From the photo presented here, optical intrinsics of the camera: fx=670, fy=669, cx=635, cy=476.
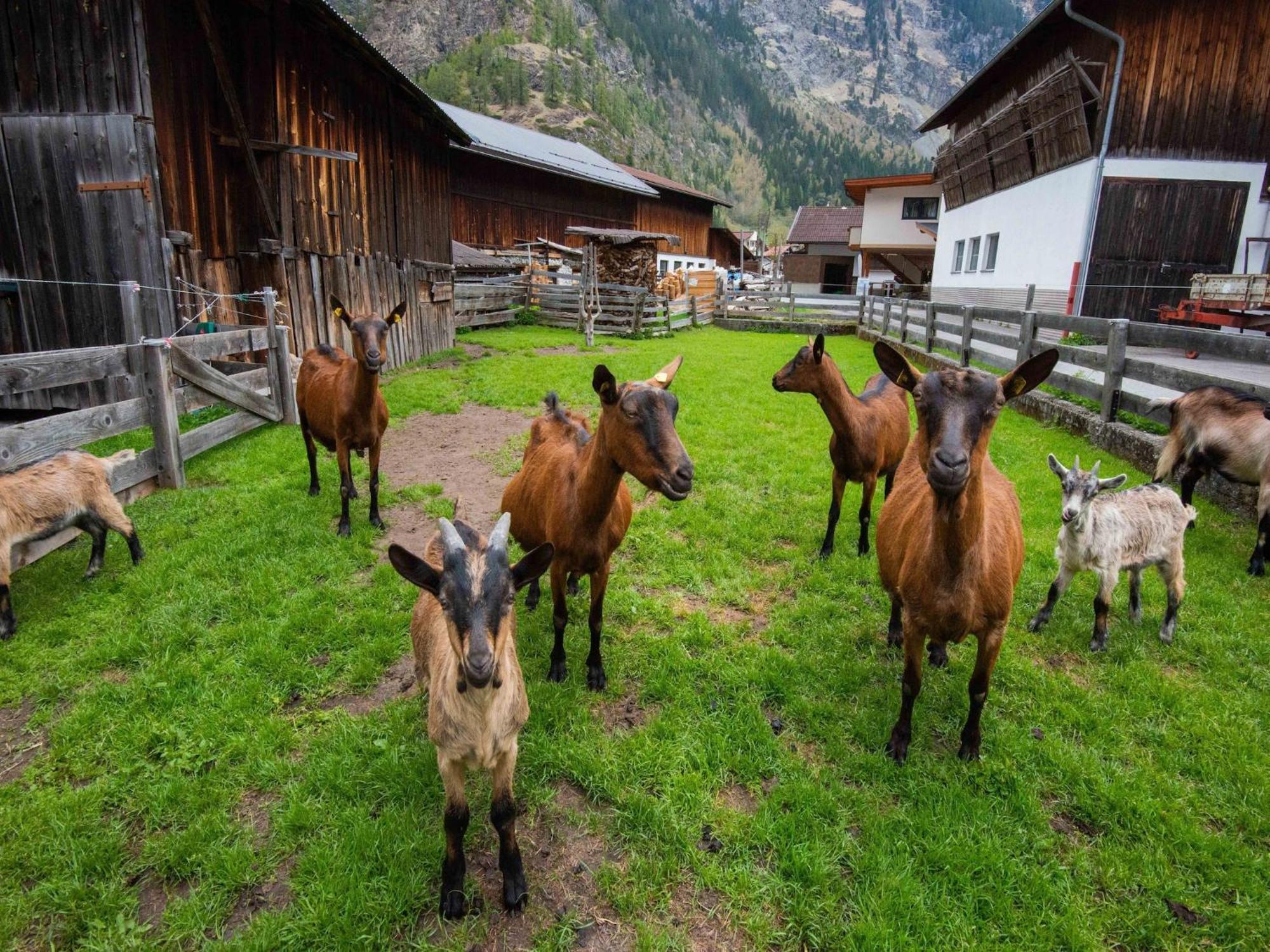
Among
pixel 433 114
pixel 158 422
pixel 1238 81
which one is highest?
pixel 1238 81

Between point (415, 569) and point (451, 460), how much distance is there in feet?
19.2

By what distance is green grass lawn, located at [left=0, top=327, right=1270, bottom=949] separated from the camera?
A: 2566 mm

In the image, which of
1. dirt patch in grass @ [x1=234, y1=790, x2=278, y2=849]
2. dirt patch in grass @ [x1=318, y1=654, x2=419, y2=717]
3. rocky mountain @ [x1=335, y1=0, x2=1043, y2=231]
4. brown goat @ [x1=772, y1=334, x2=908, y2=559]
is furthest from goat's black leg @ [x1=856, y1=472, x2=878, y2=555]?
rocky mountain @ [x1=335, y1=0, x2=1043, y2=231]

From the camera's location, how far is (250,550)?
213 inches

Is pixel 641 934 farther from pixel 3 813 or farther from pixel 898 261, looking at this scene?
pixel 898 261

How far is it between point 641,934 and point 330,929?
3.73 ft

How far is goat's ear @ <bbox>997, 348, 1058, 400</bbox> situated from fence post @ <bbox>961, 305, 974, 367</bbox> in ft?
36.1

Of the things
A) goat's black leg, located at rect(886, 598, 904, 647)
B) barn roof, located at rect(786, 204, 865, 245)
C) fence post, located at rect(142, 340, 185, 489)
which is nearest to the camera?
goat's black leg, located at rect(886, 598, 904, 647)

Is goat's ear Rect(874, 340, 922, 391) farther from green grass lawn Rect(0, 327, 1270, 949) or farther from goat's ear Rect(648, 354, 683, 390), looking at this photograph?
green grass lawn Rect(0, 327, 1270, 949)

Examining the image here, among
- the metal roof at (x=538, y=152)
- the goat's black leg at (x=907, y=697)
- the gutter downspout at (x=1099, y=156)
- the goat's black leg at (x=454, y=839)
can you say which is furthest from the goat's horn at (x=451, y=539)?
the metal roof at (x=538, y=152)

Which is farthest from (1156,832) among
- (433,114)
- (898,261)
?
(898,261)

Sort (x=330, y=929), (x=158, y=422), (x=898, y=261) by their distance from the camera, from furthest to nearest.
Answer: (x=898, y=261), (x=158, y=422), (x=330, y=929)

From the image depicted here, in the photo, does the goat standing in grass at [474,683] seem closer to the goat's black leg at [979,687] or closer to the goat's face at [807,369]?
the goat's black leg at [979,687]

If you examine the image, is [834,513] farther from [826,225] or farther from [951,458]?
[826,225]
